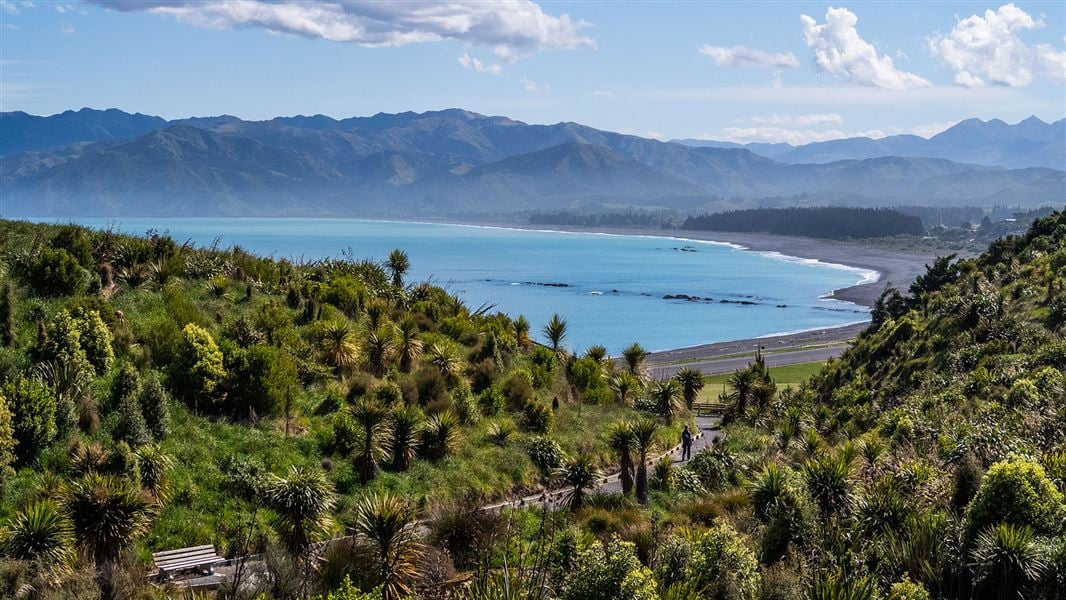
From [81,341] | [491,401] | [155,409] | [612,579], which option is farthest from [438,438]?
[612,579]

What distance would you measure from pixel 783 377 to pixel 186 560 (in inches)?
2287

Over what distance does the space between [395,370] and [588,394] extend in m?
10.2

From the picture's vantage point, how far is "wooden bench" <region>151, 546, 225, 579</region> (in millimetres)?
21109

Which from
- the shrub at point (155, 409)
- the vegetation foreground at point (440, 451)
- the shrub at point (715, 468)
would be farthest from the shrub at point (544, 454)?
the shrub at point (155, 409)

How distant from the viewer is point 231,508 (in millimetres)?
24844

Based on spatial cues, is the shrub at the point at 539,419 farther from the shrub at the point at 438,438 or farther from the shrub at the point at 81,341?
the shrub at the point at 81,341

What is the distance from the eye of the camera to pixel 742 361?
265ft

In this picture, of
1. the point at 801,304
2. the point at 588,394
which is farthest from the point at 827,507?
the point at 801,304

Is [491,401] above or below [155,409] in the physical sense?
below

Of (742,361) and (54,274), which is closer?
(54,274)

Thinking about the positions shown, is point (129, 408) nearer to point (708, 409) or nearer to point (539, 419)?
point (539, 419)

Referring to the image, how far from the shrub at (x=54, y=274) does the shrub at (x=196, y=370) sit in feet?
17.0

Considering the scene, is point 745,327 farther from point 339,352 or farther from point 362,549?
point 362,549

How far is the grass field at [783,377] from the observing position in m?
64.1
